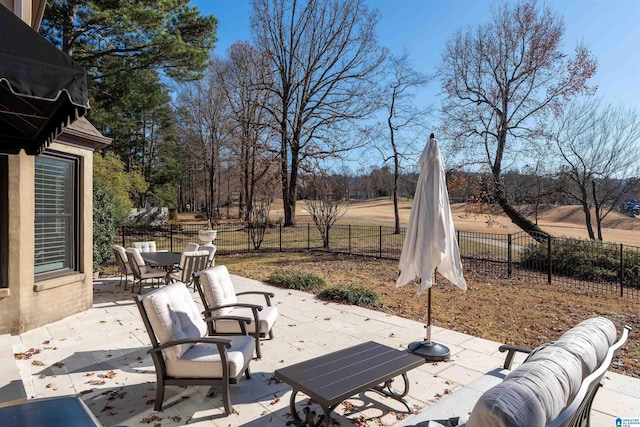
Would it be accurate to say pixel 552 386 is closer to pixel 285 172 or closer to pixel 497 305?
pixel 497 305

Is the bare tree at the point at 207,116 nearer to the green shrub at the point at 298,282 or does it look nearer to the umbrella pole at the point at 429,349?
the green shrub at the point at 298,282

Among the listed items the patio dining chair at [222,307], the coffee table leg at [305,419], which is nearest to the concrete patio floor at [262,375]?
the coffee table leg at [305,419]

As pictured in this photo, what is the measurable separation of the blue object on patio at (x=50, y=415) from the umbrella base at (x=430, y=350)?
370cm

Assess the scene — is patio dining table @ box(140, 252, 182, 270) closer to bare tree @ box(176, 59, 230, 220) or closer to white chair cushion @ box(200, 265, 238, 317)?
white chair cushion @ box(200, 265, 238, 317)

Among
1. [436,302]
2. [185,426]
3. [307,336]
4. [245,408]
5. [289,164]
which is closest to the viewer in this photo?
[185,426]

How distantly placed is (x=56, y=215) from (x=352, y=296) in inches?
220

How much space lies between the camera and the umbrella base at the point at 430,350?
461 cm

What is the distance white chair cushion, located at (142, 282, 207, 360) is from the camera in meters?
3.44

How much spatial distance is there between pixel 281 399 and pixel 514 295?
6.84 m

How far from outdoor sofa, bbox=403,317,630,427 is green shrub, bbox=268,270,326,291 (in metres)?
6.46

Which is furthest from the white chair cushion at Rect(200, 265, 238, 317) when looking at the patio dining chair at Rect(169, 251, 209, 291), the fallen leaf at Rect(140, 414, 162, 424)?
the patio dining chair at Rect(169, 251, 209, 291)

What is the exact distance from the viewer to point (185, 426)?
3211 millimetres

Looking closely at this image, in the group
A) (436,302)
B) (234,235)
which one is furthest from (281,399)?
(234,235)

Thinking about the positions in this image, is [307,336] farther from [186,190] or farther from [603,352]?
[186,190]
